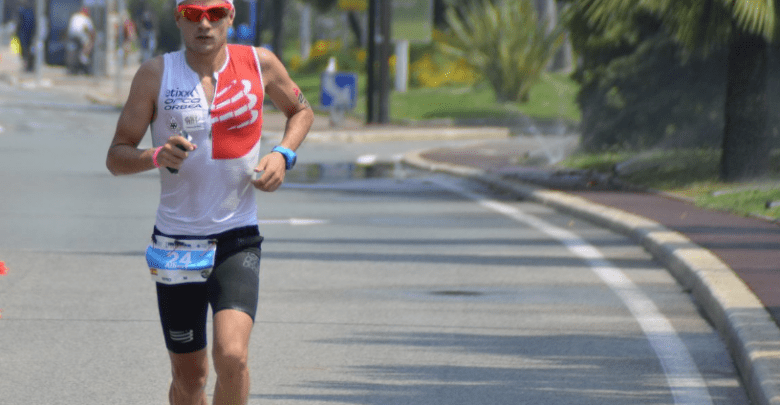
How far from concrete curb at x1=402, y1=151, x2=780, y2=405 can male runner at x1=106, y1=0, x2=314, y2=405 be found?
7.69 feet

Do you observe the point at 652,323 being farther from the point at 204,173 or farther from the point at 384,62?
the point at 384,62

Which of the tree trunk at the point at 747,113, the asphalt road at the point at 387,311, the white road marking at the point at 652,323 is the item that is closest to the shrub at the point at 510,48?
the tree trunk at the point at 747,113

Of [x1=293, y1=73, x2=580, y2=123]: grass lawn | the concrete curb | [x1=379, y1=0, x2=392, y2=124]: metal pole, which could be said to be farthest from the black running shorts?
[x1=293, y1=73, x2=580, y2=123]: grass lawn

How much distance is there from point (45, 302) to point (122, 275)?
46.9 inches

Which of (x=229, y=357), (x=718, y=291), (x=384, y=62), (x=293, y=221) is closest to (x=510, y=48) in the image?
(x=384, y=62)

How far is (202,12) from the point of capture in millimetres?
Result: 4867

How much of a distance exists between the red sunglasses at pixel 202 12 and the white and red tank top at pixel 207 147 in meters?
0.19

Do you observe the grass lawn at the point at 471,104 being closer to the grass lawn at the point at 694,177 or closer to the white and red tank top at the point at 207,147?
the grass lawn at the point at 694,177

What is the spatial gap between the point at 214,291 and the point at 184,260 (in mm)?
143

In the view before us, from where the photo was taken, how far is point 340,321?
853cm

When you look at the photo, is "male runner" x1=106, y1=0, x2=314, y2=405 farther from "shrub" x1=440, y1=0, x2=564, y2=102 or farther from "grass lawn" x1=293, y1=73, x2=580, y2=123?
"shrub" x1=440, y1=0, x2=564, y2=102

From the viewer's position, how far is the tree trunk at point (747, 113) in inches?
634

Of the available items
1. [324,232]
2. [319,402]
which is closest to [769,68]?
[324,232]

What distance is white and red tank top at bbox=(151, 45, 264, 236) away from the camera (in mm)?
4906
